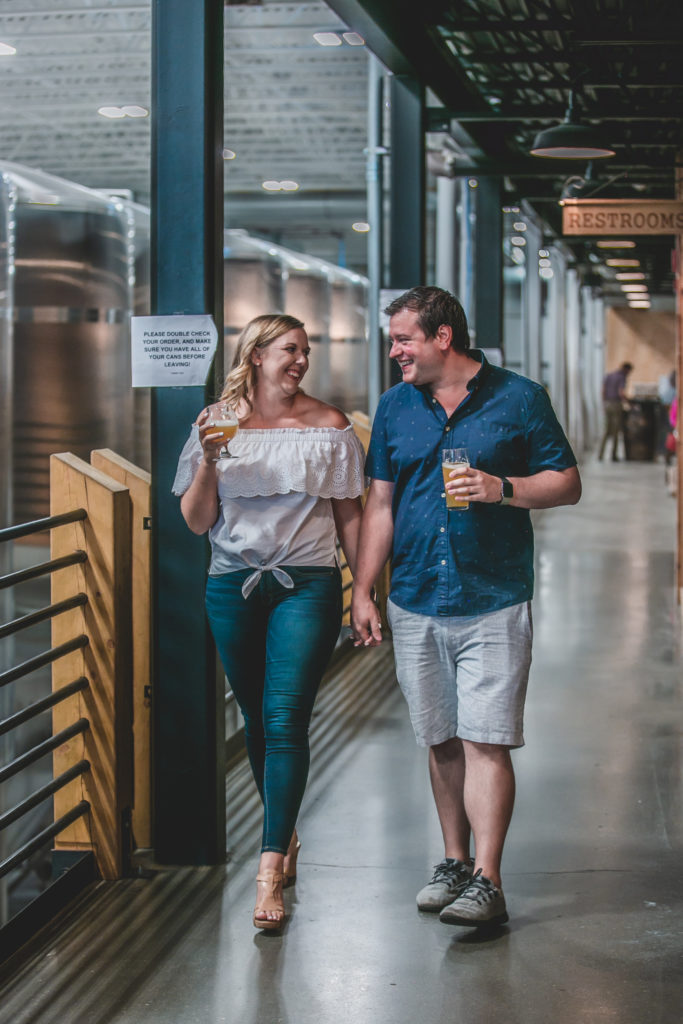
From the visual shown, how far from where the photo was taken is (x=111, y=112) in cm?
1566

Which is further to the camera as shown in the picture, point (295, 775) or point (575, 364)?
point (575, 364)

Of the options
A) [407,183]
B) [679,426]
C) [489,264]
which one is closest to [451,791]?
[407,183]

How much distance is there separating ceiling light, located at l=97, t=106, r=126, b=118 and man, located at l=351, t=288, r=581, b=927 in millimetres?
12804

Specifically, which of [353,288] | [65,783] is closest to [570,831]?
[65,783]

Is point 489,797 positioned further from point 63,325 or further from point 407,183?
point 407,183

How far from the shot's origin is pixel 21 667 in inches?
137

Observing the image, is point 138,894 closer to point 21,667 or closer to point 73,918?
point 73,918

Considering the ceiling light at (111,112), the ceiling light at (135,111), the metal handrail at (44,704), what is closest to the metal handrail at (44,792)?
the metal handrail at (44,704)

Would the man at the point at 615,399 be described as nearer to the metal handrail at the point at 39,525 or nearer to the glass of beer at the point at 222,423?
the metal handrail at the point at 39,525

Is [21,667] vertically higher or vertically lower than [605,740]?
higher

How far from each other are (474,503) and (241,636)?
29.4 inches

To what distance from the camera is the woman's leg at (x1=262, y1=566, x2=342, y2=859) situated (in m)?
3.56

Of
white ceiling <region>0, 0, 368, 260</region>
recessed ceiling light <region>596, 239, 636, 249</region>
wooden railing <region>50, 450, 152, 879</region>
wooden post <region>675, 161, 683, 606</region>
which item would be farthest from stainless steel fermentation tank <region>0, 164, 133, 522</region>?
recessed ceiling light <region>596, 239, 636, 249</region>

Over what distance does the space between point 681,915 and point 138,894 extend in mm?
1575
